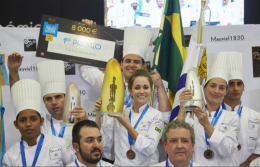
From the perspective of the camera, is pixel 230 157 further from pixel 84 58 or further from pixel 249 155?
pixel 84 58

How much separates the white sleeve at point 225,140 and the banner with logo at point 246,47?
3.53ft

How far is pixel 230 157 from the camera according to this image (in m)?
2.68

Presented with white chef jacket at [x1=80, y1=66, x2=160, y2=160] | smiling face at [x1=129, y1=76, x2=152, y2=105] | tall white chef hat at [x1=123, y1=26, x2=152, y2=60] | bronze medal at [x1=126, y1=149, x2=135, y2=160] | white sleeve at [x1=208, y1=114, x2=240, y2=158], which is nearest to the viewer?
white sleeve at [x1=208, y1=114, x2=240, y2=158]

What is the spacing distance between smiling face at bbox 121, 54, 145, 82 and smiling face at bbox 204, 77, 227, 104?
747mm

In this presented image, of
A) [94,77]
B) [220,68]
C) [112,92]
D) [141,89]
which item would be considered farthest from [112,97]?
[220,68]

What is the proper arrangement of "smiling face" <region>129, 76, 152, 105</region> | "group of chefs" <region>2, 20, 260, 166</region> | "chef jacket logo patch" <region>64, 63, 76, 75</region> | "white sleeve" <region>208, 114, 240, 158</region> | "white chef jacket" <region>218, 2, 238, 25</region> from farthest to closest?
"white chef jacket" <region>218, 2, 238, 25</region>, "chef jacket logo patch" <region>64, 63, 76, 75</region>, "smiling face" <region>129, 76, 152, 105</region>, "white sleeve" <region>208, 114, 240, 158</region>, "group of chefs" <region>2, 20, 260, 166</region>

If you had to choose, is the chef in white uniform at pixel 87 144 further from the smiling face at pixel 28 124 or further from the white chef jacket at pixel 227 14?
the white chef jacket at pixel 227 14

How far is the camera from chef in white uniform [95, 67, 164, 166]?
254cm

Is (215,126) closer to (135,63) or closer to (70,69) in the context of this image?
(135,63)

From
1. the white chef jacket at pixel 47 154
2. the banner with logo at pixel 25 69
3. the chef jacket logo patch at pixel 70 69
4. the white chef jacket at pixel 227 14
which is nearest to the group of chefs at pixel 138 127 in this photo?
the white chef jacket at pixel 47 154

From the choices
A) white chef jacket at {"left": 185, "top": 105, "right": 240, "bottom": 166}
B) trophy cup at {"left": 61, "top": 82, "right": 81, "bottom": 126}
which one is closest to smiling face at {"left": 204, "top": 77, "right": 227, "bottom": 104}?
white chef jacket at {"left": 185, "top": 105, "right": 240, "bottom": 166}

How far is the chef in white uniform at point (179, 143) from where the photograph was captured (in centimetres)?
227

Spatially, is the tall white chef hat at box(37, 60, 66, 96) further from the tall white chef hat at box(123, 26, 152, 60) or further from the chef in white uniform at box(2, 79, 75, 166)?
the tall white chef hat at box(123, 26, 152, 60)

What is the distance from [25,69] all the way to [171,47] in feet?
5.65
